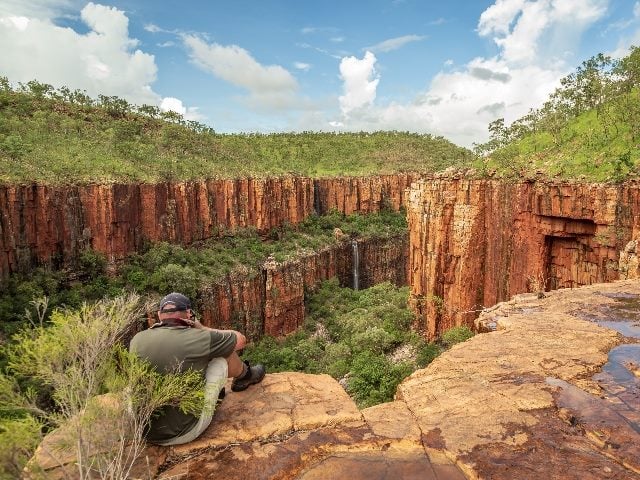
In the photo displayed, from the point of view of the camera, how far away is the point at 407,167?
6150 cm

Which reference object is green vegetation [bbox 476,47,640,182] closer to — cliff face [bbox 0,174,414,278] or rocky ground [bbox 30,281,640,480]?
rocky ground [bbox 30,281,640,480]

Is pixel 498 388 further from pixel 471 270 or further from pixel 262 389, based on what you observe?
pixel 471 270

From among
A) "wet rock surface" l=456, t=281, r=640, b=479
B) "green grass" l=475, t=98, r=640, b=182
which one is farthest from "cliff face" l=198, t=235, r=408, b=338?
"wet rock surface" l=456, t=281, r=640, b=479

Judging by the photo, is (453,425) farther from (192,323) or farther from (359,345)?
(359,345)

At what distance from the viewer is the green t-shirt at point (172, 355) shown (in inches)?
157

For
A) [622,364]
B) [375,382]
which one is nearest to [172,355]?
[622,364]

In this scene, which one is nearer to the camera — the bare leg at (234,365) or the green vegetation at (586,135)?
the bare leg at (234,365)

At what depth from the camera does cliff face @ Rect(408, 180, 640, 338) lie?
46.1 ft

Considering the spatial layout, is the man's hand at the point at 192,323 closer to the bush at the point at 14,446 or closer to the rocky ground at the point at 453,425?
the rocky ground at the point at 453,425

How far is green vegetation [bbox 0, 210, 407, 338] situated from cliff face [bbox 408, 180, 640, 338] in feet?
56.7

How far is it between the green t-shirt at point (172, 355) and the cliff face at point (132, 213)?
23823 millimetres

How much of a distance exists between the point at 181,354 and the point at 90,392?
2.65ft

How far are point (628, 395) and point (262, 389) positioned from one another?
13.8 feet

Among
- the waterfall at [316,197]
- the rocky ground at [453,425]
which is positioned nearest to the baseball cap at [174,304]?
the rocky ground at [453,425]
